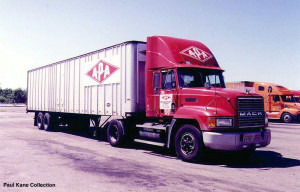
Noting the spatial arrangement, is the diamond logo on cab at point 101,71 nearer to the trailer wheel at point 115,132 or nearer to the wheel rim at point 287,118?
the trailer wheel at point 115,132

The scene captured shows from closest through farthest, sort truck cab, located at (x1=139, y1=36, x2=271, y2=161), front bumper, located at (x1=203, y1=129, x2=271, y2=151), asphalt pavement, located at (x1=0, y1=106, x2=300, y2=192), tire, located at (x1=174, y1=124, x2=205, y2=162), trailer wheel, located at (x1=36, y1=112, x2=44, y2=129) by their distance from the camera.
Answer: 1. asphalt pavement, located at (x1=0, y1=106, x2=300, y2=192)
2. front bumper, located at (x1=203, y1=129, x2=271, y2=151)
3. truck cab, located at (x1=139, y1=36, x2=271, y2=161)
4. tire, located at (x1=174, y1=124, x2=205, y2=162)
5. trailer wheel, located at (x1=36, y1=112, x2=44, y2=129)

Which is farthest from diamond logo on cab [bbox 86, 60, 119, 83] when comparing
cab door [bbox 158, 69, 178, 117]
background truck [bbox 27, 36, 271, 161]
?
cab door [bbox 158, 69, 178, 117]

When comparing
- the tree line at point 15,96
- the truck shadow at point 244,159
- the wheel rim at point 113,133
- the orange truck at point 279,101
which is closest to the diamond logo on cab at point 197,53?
the truck shadow at point 244,159

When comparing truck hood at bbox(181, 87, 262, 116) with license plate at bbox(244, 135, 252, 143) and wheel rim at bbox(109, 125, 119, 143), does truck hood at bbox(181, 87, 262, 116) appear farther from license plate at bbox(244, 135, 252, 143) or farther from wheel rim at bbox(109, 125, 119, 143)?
wheel rim at bbox(109, 125, 119, 143)

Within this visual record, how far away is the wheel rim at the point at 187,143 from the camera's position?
8355 millimetres

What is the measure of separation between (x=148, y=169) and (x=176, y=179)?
3.79 feet

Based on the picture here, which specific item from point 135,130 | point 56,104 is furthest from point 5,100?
point 135,130

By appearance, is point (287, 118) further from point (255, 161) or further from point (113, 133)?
point (113, 133)

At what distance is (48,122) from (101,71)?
6.94 metres

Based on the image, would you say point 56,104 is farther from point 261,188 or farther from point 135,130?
point 261,188

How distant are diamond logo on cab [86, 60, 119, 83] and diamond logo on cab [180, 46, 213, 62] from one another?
3.22m

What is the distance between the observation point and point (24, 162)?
8.23 m

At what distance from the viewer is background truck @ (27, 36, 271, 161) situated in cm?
798

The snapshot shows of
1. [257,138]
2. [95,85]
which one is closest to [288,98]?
[95,85]
